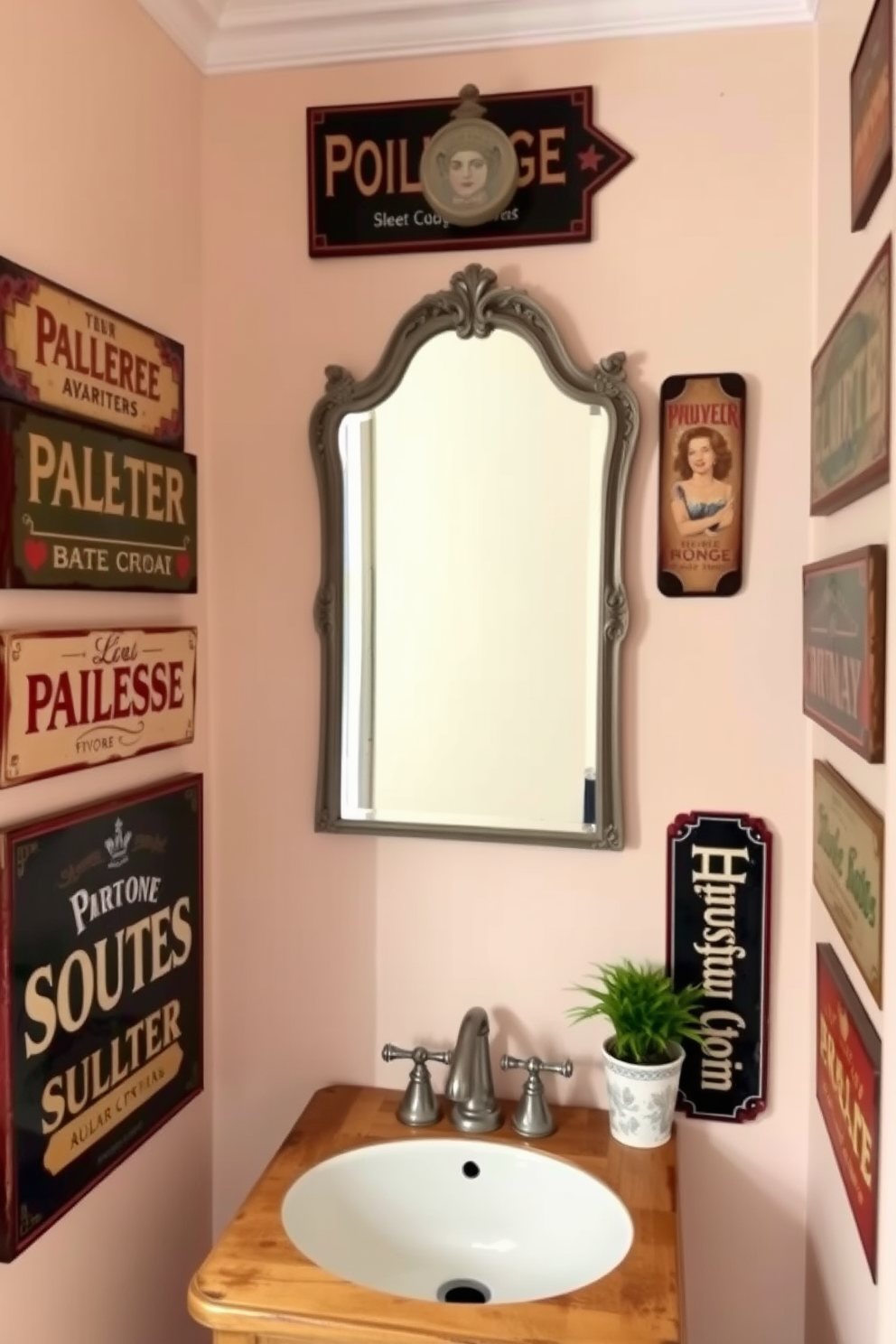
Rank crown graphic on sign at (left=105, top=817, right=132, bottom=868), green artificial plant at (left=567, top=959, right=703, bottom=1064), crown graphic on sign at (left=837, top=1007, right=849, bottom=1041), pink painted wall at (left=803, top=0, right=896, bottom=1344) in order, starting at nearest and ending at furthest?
pink painted wall at (left=803, top=0, right=896, bottom=1344)
crown graphic on sign at (left=837, top=1007, right=849, bottom=1041)
crown graphic on sign at (left=105, top=817, right=132, bottom=868)
green artificial plant at (left=567, top=959, right=703, bottom=1064)

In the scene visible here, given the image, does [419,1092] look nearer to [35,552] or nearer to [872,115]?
[35,552]

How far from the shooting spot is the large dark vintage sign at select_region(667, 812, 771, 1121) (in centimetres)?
149

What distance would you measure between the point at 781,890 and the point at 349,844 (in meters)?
0.60

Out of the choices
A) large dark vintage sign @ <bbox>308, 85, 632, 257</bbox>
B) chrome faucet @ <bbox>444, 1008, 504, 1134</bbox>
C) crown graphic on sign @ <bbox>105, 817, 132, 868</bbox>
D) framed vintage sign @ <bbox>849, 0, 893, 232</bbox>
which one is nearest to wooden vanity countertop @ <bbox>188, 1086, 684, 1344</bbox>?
chrome faucet @ <bbox>444, 1008, 504, 1134</bbox>

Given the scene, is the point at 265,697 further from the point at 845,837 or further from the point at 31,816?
the point at 845,837

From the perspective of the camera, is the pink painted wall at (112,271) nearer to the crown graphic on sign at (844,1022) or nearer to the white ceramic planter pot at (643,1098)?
the white ceramic planter pot at (643,1098)

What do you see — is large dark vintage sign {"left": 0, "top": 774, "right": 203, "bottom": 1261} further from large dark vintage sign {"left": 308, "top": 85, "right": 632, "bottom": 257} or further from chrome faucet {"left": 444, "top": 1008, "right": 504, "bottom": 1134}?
large dark vintage sign {"left": 308, "top": 85, "right": 632, "bottom": 257}

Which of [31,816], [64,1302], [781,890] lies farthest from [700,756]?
[64,1302]

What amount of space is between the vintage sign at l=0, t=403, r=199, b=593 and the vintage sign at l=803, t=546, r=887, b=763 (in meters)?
0.81

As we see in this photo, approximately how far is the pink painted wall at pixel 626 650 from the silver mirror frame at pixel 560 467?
32mm

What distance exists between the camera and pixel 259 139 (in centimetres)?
160

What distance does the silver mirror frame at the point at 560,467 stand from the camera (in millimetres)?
1495

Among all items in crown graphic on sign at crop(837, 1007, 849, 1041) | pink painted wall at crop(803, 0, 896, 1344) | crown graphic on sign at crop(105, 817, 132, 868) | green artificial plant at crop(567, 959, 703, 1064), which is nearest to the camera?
pink painted wall at crop(803, 0, 896, 1344)

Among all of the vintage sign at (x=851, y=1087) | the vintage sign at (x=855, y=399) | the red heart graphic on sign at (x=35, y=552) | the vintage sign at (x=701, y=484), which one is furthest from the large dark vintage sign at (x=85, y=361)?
the vintage sign at (x=851, y=1087)
